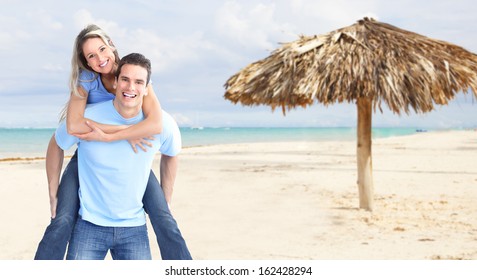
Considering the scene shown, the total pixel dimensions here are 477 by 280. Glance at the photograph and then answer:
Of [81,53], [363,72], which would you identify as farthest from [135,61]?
[363,72]

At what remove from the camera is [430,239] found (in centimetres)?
624

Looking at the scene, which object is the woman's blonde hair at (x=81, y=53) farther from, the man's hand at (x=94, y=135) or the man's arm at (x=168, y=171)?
the man's arm at (x=168, y=171)

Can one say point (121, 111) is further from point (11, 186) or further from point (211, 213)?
point (11, 186)

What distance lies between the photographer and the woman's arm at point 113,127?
2.31m

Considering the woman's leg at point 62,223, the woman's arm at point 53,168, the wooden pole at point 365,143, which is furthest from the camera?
the wooden pole at point 365,143

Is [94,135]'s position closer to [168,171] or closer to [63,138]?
[63,138]

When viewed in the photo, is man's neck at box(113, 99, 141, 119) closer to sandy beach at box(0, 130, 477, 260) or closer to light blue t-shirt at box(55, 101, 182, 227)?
light blue t-shirt at box(55, 101, 182, 227)

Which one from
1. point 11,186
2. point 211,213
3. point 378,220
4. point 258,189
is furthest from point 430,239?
point 11,186

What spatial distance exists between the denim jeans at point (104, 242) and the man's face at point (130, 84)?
2.00ft

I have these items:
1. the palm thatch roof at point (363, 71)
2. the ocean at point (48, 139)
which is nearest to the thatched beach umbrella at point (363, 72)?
the palm thatch roof at point (363, 71)

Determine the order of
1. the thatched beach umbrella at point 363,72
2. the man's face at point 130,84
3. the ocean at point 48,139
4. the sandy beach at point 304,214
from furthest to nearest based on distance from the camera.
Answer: the ocean at point 48,139 → the thatched beach umbrella at point 363,72 → the sandy beach at point 304,214 → the man's face at point 130,84

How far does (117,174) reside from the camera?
237 cm

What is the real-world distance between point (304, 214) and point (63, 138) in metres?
5.73

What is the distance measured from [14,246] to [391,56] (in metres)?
5.17
